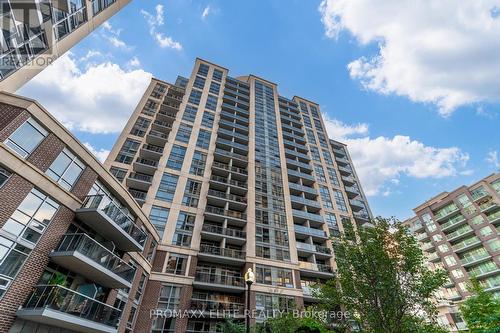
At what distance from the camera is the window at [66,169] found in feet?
44.5

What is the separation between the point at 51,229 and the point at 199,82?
45.1m

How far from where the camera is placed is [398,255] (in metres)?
15.4

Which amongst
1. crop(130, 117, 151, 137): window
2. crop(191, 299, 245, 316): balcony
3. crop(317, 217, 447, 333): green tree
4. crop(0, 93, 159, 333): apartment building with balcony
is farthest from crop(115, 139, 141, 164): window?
crop(317, 217, 447, 333): green tree

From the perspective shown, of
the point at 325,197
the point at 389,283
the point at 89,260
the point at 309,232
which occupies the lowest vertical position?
the point at 389,283

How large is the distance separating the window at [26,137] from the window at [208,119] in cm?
3226

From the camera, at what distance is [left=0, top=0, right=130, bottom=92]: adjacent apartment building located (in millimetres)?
12820

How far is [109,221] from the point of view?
49.8 feet

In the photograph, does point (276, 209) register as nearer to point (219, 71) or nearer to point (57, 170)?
point (57, 170)

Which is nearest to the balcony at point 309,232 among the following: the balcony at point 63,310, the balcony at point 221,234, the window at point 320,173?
the balcony at point 221,234

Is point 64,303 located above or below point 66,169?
below

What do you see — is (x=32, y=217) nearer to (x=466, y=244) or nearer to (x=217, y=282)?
(x=217, y=282)

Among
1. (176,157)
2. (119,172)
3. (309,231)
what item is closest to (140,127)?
(176,157)

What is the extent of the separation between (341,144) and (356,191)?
15.9 metres

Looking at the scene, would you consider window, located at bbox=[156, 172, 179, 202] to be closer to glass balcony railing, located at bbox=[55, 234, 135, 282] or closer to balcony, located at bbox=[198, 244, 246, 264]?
balcony, located at bbox=[198, 244, 246, 264]
